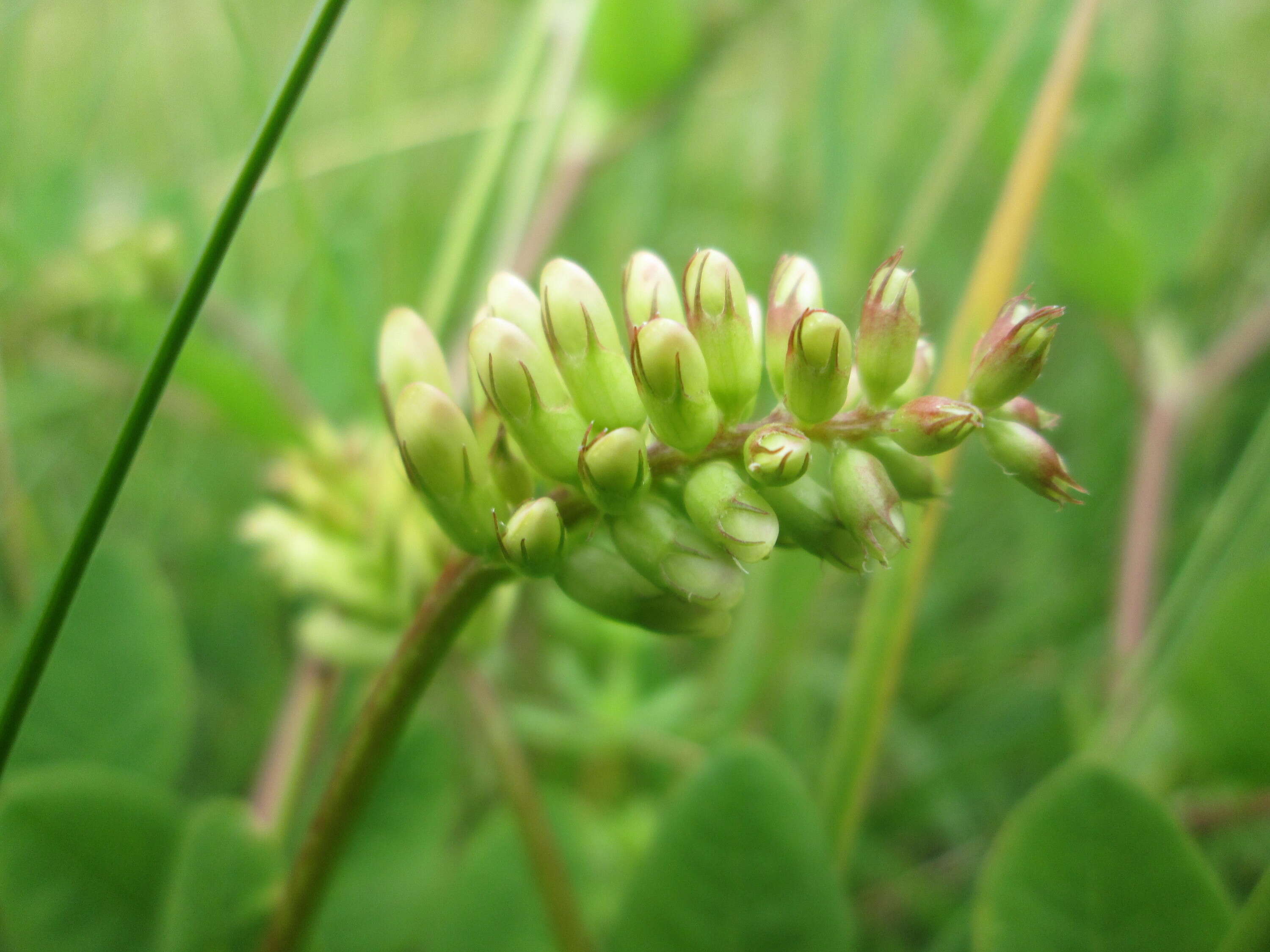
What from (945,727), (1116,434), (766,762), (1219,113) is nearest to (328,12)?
(766,762)

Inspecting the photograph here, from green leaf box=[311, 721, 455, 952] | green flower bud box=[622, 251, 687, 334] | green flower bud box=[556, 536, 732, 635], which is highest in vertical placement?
green flower bud box=[622, 251, 687, 334]

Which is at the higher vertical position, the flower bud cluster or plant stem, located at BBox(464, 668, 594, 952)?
the flower bud cluster

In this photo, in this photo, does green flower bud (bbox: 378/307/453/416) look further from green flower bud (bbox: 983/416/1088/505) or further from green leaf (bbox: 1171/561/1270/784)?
green leaf (bbox: 1171/561/1270/784)

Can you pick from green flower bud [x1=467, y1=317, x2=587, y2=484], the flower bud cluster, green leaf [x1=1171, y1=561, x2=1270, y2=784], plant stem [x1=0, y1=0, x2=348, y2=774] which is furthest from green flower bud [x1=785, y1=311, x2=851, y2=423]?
green leaf [x1=1171, y1=561, x2=1270, y2=784]

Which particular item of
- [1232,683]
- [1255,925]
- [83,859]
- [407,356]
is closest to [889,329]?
[407,356]

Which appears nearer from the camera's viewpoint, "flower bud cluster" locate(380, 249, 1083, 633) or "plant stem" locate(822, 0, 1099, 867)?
"flower bud cluster" locate(380, 249, 1083, 633)

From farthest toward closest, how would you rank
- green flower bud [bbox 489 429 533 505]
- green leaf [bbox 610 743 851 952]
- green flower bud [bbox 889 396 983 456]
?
green leaf [bbox 610 743 851 952] → green flower bud [bbox 489 429 533 505] → green flower bud [bbox 889 396 983 456]

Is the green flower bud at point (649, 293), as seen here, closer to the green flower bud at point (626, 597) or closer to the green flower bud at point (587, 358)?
the green flower bud at point (587, 358)
